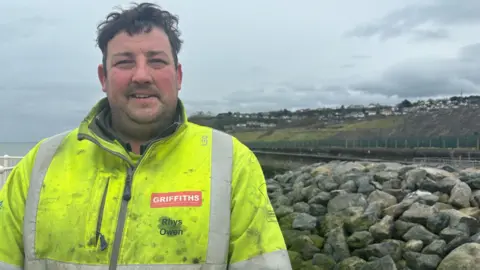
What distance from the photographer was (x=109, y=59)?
2381 millimetres

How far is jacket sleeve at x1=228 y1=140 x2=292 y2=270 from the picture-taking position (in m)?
2.15

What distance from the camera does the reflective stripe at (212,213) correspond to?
2.13 meters

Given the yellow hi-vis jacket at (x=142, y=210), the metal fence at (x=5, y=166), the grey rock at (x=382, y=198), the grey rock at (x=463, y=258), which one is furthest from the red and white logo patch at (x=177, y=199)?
the grey rock at (x=382, y=198)

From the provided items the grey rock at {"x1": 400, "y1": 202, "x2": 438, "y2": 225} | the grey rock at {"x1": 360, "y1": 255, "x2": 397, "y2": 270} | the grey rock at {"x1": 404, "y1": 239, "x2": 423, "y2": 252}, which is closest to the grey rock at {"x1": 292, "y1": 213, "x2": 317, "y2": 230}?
the grey rock at {"x1": 400, "y1": 202, "x2": 438, "y2": 225}

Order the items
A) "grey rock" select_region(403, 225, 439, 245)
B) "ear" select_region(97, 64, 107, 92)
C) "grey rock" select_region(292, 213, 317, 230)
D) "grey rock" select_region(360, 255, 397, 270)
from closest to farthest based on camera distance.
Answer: "ear" select_region(97, 64, 107, 92) < "grey rock" select_region(360, 255, 397, 270) < "grey rock" select_region(403, 225, 439, 245) < "grey rock" select_region(292, 213, 317, 230)

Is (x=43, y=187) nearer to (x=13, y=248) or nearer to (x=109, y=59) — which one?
(x=13, y=248)

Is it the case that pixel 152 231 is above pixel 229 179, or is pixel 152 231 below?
below

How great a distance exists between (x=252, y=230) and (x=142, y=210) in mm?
494

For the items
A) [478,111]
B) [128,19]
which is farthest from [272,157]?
[128,19]

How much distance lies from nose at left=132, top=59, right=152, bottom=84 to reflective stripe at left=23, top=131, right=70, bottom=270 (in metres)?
0.55

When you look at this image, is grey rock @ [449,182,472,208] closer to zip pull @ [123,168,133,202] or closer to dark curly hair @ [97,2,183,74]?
dark curly hair @ [97,2,183,74]

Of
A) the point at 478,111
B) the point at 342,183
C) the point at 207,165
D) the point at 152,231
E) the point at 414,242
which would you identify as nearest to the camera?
the point at 152,231

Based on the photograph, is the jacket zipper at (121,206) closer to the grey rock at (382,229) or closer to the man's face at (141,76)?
the man's face at (141,76)

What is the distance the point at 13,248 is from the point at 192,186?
0.87 metres
